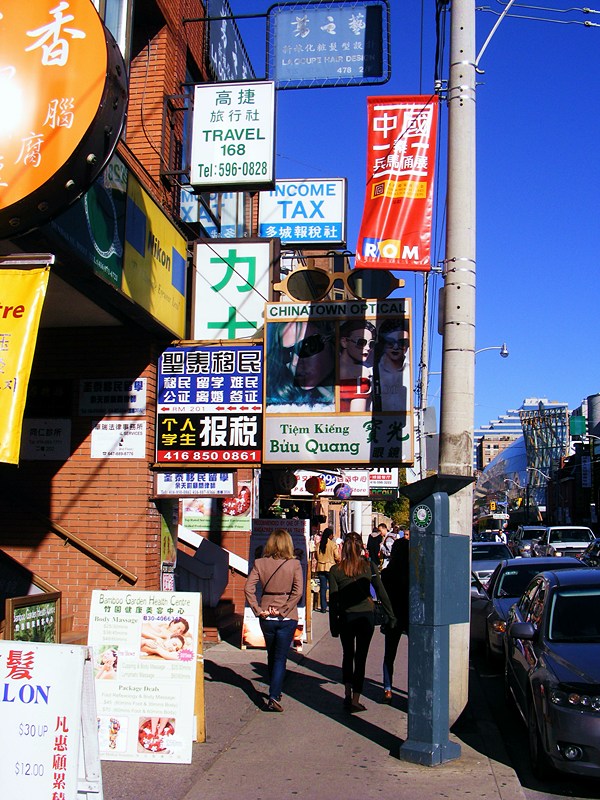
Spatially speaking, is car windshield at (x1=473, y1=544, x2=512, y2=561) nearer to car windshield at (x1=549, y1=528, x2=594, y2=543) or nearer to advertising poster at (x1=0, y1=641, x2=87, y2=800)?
car windshield at (x1=549, y1=528, x2=594, y2=543)

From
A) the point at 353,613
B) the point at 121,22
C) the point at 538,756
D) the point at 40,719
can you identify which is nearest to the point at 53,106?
the point at 121,22

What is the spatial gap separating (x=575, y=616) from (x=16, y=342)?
4.98m

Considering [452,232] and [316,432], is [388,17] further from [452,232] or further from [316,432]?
[316,432]

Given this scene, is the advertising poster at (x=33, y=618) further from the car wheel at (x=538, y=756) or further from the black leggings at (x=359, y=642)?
the car wheel at (x=538, y=756)

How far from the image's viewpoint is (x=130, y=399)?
32.2 feet

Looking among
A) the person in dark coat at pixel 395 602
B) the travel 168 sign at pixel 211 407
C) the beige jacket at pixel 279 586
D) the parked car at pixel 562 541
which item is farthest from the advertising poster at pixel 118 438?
the parked car at pixel 562 541

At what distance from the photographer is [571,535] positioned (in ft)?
111

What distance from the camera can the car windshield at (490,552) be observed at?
18.6m

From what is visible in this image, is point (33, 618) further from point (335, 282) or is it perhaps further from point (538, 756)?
point (335, 282)

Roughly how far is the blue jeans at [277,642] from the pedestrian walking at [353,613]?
1.68ft

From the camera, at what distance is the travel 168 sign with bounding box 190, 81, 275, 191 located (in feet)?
33.1

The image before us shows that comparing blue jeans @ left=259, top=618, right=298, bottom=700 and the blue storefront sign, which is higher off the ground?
the blue storefront sign

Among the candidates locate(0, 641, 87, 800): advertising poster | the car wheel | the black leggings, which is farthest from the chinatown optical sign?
the car wheel

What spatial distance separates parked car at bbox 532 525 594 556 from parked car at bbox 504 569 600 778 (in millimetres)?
21282
